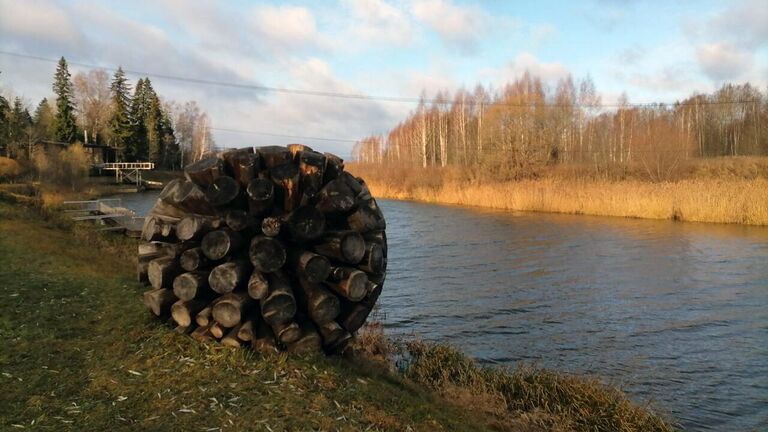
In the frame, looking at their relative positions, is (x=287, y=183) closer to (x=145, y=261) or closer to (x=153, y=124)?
(x=145, y=261)

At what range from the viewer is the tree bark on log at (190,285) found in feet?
19.9

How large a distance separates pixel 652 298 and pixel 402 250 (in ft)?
32.1

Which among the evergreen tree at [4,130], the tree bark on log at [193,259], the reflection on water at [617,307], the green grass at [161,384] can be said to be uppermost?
the evergreen tree at [4,130]

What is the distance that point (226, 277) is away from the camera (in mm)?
5945

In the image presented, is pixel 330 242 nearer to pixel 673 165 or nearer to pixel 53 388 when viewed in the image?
pixel 53 388

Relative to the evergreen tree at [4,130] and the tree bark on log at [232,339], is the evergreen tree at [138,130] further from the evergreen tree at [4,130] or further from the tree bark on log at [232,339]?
the tree bark on log at [232,339]

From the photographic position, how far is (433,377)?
25.4ft

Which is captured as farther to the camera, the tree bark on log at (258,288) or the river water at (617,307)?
the river water at (617,307)

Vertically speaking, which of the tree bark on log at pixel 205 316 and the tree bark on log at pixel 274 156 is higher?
the tree bark on log at pixel 274 156

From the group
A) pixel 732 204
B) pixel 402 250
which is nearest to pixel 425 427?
pixel 402 250

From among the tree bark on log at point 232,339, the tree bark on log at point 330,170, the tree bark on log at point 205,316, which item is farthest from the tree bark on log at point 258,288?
the tree bark on log at point 330,170

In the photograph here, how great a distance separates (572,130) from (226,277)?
61766 mm

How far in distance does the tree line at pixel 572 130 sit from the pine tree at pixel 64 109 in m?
44.2

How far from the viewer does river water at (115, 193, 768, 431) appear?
28.0 ft
